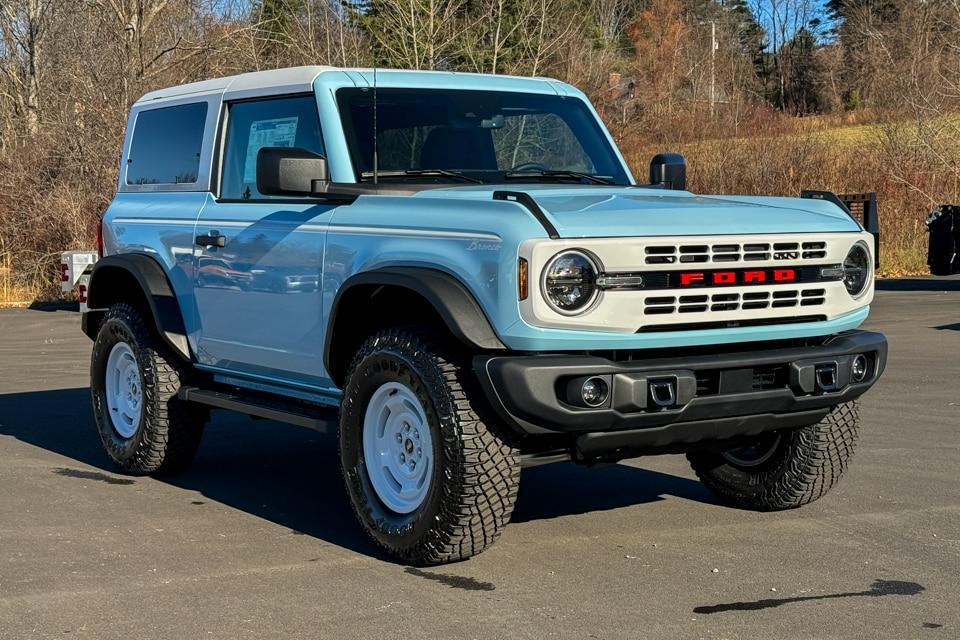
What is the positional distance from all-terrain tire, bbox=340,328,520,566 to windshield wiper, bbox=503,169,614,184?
1304 mm

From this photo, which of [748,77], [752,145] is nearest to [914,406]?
[752,145]

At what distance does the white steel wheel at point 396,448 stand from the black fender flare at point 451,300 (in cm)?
45

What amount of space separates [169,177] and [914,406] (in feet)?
17.8

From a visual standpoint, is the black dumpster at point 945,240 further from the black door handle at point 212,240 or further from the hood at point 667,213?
the black door handle at point 212,240

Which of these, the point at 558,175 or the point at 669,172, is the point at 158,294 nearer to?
the point at 558,175

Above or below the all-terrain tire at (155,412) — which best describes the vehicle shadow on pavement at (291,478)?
below


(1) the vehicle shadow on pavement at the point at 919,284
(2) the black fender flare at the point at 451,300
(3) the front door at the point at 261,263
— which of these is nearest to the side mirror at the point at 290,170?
(3) the front door at the point at 261,263

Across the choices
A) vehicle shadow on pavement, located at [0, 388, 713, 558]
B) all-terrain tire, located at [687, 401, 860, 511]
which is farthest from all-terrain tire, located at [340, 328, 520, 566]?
all-terrain tire, located at [687, 401, 860, 511]

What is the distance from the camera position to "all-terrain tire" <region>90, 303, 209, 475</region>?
746 cm

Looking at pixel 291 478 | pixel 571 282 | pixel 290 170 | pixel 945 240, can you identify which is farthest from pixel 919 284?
pixel 571 282

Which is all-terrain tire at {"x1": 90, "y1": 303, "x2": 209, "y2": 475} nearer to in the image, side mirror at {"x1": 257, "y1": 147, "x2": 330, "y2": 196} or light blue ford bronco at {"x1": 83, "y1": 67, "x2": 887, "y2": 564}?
light blue ford bronco at {"x1": 83, "y1": 67, "x2": 887, "y2": 564}

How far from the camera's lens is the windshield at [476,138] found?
6457mm

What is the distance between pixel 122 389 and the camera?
7977 millimetres

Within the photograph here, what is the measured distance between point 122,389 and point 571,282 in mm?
3789
